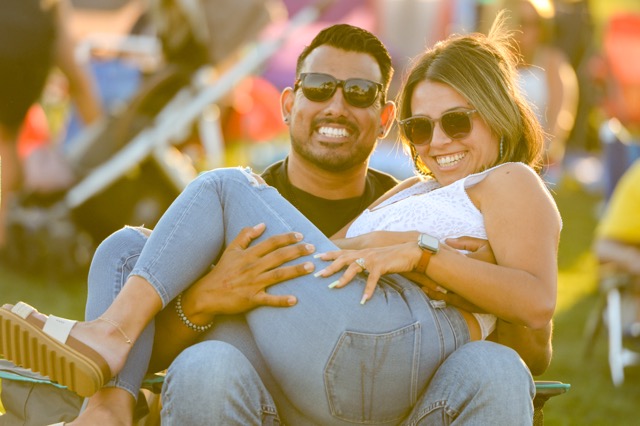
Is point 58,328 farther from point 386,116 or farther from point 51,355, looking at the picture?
point 386,116

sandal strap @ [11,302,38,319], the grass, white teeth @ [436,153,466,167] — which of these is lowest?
the grass

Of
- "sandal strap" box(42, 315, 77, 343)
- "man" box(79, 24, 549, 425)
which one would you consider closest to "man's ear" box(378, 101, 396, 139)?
"man" box(79, 24, 549, 425)

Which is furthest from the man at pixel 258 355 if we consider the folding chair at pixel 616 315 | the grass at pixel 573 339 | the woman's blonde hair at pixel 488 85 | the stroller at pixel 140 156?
the stroller at pixel 140 156

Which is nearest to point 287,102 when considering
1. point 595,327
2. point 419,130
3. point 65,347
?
point 419,130

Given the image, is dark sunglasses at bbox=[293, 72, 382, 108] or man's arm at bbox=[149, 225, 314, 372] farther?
dark sunglasses at bbox=[293, 72, 382, 108]

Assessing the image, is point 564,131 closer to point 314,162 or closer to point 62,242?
point 62,242

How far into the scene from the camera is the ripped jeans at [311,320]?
9.22 feet

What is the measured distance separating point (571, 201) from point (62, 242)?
18.6ft

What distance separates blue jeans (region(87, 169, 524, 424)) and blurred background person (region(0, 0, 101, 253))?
376 centimetres

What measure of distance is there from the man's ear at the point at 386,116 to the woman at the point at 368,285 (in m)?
0.70

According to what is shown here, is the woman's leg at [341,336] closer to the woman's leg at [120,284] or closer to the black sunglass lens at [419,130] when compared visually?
the woman's leg at [120,284]

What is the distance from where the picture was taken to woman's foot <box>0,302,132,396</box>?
2.75 m

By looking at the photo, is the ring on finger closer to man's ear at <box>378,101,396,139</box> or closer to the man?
the man

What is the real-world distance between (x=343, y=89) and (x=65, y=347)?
1.55 metres
